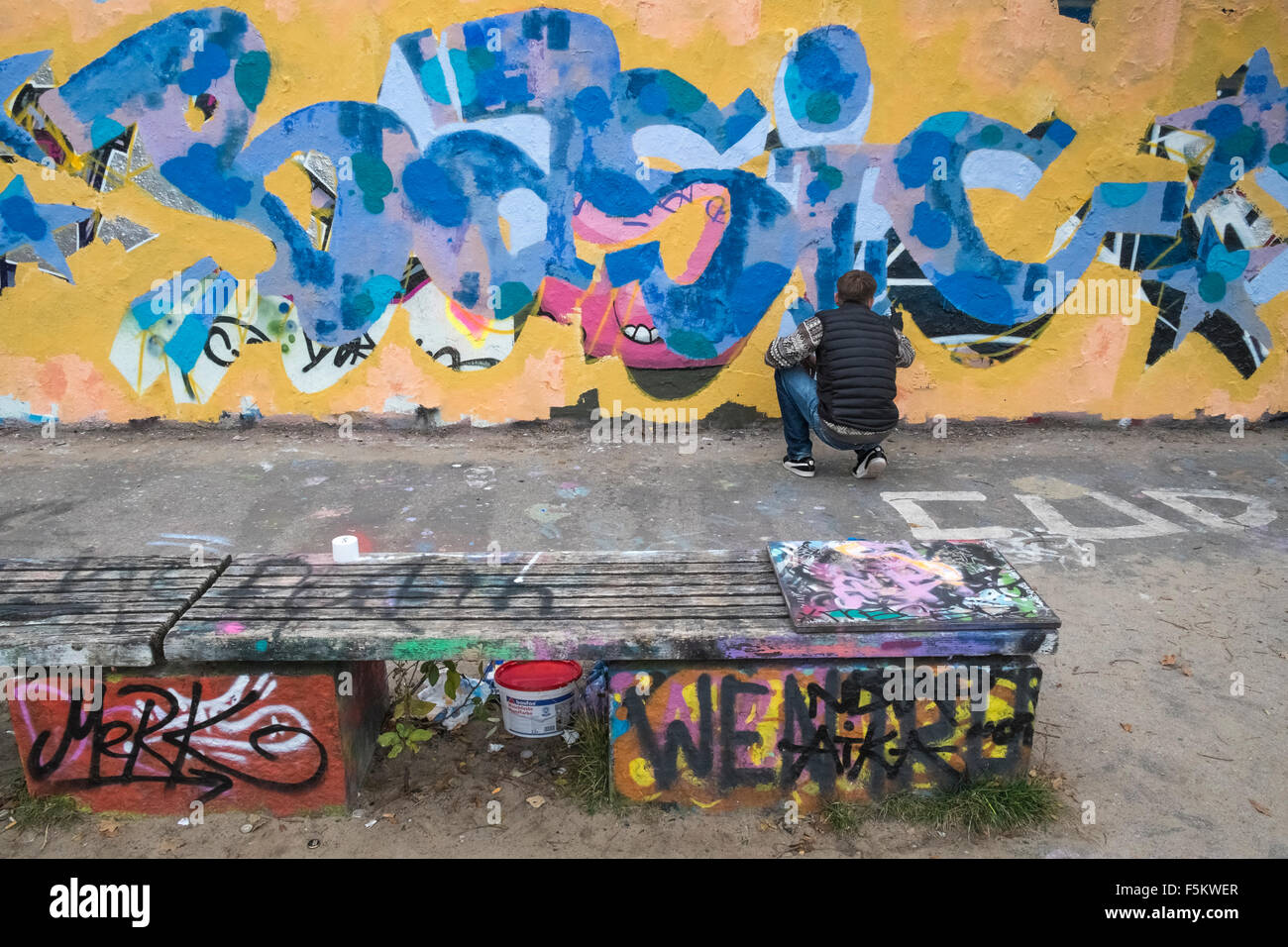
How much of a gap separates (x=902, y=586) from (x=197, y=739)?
2242mm

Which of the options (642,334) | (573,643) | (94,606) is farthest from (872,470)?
(94,606)

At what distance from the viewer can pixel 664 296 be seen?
21.5 ft

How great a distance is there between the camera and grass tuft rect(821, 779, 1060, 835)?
9.14 ft

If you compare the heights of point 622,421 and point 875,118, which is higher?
point 875,118

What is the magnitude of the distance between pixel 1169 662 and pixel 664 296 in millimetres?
3993

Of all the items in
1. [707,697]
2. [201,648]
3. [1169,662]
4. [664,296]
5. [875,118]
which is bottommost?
[1169,662]

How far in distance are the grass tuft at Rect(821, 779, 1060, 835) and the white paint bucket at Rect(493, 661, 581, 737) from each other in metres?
0.94

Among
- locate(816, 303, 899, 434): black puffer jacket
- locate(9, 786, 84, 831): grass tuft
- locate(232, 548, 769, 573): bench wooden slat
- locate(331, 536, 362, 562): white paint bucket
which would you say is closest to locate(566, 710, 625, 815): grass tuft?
locate(232, 548, 769, 573): bench wooden slat

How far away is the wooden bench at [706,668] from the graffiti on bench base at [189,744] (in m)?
0.02

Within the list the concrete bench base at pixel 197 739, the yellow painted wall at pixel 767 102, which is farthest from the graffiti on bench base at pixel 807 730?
the yellow painted wall at pixel 767 102

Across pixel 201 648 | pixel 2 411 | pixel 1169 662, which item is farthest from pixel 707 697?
pixel 2 411

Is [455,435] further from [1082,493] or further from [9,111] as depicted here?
[1082,493]

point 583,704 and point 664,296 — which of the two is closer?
point 583,704

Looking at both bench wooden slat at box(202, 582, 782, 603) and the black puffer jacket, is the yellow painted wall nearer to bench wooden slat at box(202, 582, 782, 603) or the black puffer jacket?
the black puffer jacket
